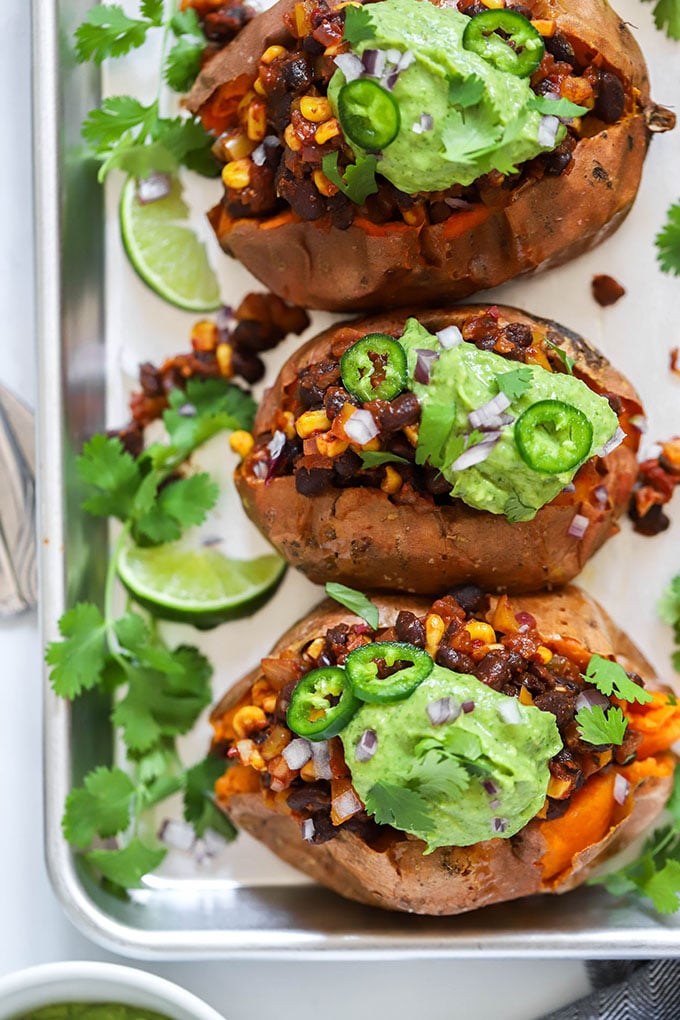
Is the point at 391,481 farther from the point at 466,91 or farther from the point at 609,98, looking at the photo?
the point at 609,98

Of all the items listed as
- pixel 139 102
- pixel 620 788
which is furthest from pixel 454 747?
pixel 139 102

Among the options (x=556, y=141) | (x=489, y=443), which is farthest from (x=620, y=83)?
(x=489, y=443)

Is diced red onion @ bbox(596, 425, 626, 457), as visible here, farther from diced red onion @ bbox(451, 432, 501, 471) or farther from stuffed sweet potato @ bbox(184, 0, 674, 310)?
stuffed sweet potato @ bbox(184, 0, 674, 310)

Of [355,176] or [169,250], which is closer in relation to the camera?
[355,176]

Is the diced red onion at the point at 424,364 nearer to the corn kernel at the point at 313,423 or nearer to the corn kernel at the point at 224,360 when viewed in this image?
the corn kernel at the point at 313,423

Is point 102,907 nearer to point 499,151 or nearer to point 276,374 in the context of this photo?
point 276,374

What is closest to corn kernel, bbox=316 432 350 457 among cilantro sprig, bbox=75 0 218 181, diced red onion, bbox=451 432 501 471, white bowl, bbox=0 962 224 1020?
diced red onion, bbox=451 432 501 471

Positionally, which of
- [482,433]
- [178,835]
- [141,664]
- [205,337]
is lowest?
[178,835]
